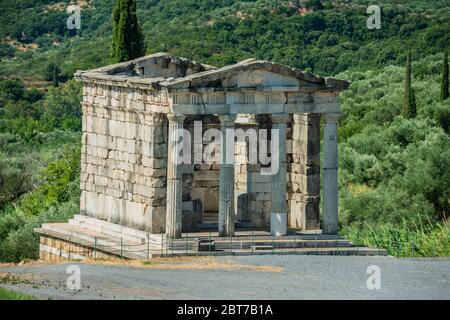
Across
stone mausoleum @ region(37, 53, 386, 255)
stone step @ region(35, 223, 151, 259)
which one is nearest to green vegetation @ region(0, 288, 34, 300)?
stone step @ region(35, 223, 151, 259)

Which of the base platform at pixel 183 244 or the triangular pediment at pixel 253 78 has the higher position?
the triangular pediment at pixel 253 78

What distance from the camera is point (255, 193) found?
47875 millimetres

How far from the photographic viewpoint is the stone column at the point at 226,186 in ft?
147

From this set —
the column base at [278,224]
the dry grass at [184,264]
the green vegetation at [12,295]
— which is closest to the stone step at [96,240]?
the dry grass at [184,264]

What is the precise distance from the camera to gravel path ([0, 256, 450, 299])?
36469 mm

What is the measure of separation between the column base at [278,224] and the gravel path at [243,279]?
8.48 ft

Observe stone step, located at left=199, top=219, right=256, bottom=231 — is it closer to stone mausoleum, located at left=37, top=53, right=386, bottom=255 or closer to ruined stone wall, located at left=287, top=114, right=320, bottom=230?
stone mausoleum, located at left=37, top=53, right=386, bottom=255

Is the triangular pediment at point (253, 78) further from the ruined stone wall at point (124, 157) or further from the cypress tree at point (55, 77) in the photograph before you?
the cypress tree at point (55, 77)

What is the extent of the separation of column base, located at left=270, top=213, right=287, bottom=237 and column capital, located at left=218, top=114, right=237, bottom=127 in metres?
2.90

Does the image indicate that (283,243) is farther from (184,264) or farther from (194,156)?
(184,264)

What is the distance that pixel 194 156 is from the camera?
1864 inches

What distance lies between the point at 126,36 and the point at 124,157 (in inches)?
498

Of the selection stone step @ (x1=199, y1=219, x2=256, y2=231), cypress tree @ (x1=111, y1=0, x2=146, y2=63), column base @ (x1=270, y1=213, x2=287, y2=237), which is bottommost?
stone step @ (x1=199, y1=219, x2=256, y2=231)
